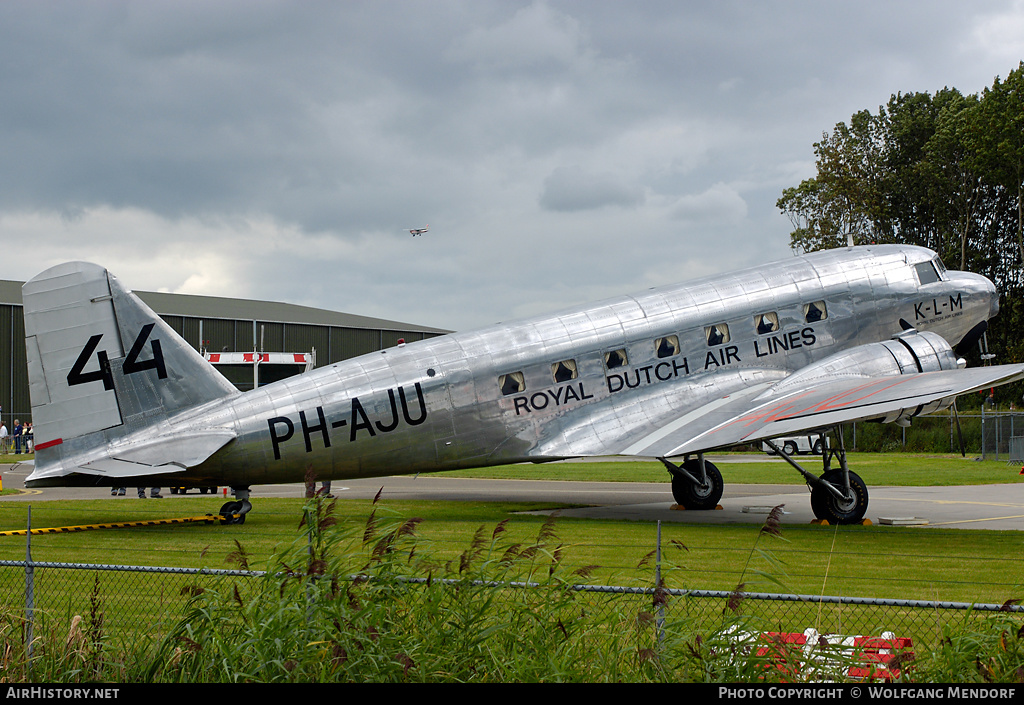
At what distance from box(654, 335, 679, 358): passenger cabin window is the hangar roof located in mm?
58022

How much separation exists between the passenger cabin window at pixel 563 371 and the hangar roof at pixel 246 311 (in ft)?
188

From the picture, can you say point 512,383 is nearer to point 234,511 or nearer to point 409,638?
point 234,511

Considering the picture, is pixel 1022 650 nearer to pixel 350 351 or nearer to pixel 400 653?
pixel 400 653

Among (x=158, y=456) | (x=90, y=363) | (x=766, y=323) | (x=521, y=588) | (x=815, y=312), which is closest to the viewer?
(x=521, y=588)

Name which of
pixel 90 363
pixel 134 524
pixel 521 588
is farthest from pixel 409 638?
pixel 134 524

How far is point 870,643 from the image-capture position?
21.0 ft

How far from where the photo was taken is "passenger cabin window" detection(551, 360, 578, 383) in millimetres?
19141

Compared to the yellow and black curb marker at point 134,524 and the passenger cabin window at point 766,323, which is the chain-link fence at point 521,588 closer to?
the yellow and black curb marker at point 134,524

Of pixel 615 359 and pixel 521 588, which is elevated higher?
pixel 615 359

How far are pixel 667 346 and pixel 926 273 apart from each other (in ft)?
23.2

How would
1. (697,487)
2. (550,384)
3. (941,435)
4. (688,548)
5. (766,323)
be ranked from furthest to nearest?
(941,435) → (697,487) → (766,323) → (550,384) → (688,548)

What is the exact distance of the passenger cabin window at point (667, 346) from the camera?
1978 cm

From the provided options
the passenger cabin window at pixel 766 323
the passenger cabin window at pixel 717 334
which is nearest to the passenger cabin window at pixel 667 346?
the passenger cabin window at pixel 717 334

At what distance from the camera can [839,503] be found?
18125 mm
